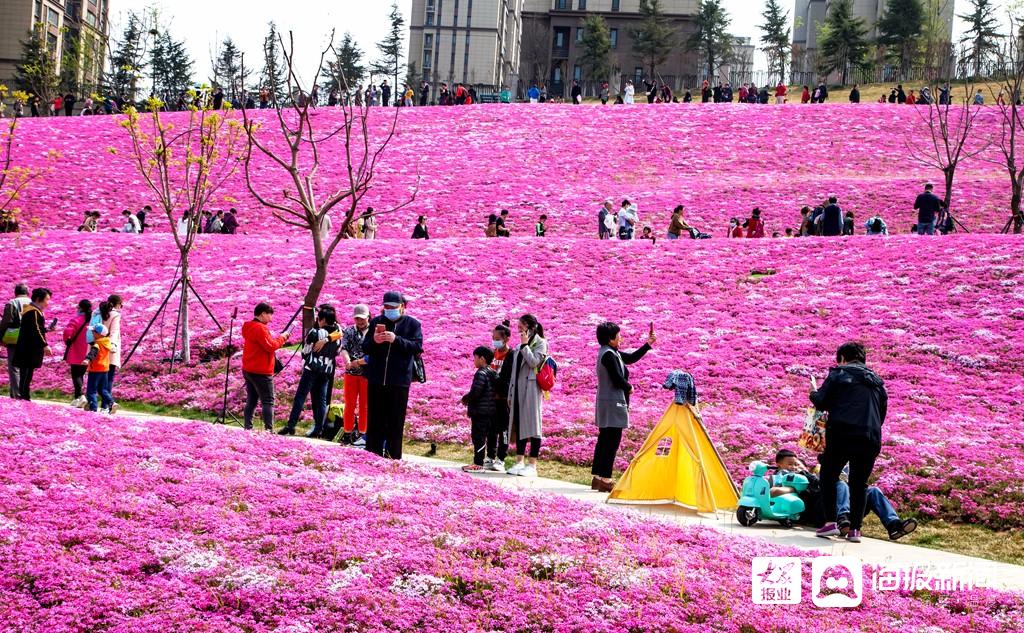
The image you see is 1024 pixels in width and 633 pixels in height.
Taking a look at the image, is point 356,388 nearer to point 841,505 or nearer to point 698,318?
point 841,505

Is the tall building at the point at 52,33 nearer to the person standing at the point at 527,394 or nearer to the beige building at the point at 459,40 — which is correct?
the beige building at the point at 459,40

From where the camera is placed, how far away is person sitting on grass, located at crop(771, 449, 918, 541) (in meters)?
11.2

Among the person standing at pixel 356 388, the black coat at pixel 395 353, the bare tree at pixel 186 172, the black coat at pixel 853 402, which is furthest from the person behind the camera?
the bare tree at pixel 186 172

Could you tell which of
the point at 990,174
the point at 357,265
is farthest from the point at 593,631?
the point at 990,174

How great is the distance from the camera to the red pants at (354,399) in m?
15.9

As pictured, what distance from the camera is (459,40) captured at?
111625 millimetres

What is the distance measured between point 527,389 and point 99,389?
25.9 feet

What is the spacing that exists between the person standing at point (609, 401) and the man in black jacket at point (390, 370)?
2.43 meters

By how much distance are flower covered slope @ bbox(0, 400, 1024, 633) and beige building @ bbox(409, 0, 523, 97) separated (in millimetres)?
102809

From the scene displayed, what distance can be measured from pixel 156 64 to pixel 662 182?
68.0m

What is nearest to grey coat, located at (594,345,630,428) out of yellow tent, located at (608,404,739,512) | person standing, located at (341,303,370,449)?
yellow tent, located at (608,404,739,512)

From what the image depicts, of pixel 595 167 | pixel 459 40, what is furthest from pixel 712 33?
pixel 595 167

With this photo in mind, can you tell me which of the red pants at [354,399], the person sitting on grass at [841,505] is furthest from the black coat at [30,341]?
the person sitting on grass at [841,505]

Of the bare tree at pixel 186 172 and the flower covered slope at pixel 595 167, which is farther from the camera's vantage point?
the flower covered slope at pixel 595 167
